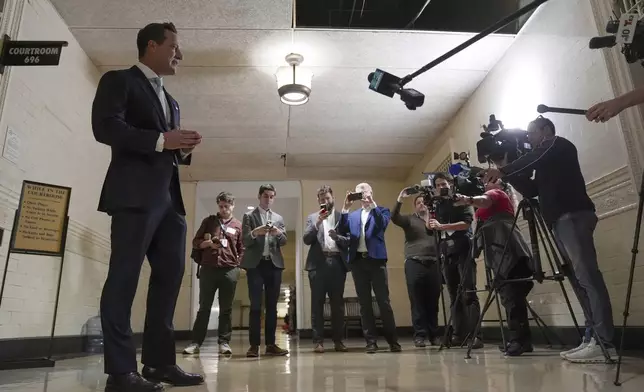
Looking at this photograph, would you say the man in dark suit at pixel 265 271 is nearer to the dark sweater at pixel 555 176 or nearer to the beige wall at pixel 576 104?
the dark sweater at pixel 555 176

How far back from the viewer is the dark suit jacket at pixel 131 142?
1532 mm

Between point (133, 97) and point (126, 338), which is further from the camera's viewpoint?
point (133, 97)

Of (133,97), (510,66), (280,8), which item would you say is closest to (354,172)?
(510,66)

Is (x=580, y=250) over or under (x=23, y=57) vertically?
under

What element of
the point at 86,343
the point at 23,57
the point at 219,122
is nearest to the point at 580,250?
the point at 23,57

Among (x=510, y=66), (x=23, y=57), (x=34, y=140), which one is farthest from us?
(x=510, y=66)

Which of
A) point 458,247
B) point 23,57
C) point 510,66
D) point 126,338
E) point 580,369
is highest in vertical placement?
point 510,66

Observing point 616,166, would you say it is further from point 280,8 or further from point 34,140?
point 34,140

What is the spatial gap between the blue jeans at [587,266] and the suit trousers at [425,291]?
168 centimetres

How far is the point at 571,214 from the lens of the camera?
7.55 ft

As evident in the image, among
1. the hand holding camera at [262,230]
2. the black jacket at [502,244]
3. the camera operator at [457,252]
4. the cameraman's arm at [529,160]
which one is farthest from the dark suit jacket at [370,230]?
the cameraman's arm at [529,160]

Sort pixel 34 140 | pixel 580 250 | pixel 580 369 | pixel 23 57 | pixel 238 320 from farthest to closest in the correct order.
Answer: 1. pixel 238 320
2. pixel 34 140
3. pixel 23 57
4. pixel 580 250
5. pixel 580 369

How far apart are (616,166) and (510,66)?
5.66 ft

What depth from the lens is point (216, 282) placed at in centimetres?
364
